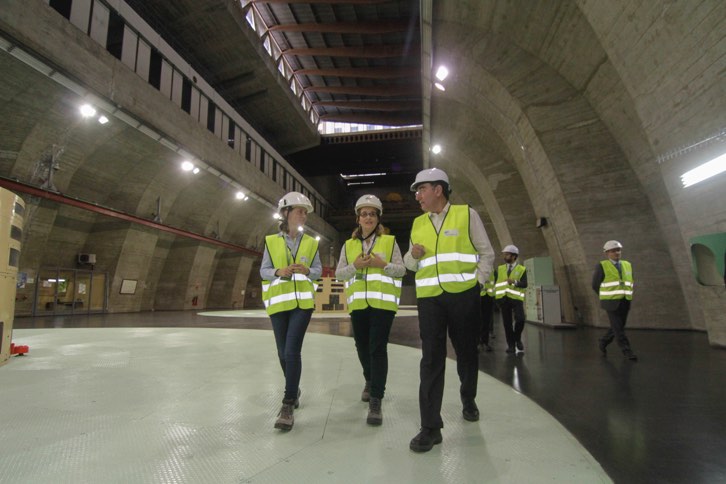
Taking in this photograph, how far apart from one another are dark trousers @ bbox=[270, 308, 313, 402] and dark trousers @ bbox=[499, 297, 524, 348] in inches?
167

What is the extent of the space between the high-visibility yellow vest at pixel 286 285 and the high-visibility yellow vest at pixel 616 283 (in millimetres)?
4863

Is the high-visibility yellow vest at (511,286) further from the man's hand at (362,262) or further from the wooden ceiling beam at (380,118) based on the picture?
the wooden ceiling beam at (380,118)

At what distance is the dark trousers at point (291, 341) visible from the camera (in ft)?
8.98

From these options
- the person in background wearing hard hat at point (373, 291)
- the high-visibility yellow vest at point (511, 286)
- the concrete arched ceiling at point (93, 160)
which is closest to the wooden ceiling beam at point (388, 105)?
the concrete arched ceiling at point (93, 160)

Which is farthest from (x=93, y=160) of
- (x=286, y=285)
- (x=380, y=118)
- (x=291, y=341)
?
(x=380, y=118)

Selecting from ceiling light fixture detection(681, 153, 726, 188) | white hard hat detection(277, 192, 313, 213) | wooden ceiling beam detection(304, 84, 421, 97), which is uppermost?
wooden ceiling beam detection(304, 84, 421, 97)

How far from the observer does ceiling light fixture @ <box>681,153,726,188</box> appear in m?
5.55

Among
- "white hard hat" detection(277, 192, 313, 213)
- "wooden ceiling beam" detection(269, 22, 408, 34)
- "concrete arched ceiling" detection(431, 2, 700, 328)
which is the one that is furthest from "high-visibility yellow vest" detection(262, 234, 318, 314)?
"wooden ceiling beam" detection(269, 22, 408, 34)

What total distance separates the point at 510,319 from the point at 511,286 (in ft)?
1.79

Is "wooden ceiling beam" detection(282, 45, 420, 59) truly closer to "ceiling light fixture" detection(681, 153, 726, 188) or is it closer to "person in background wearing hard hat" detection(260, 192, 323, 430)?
"ceiling light fixture" detection(681, 153, 726, 188)

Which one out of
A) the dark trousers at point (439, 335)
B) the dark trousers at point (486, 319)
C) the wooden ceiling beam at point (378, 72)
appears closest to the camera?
the dark trousers at point (439, 335)

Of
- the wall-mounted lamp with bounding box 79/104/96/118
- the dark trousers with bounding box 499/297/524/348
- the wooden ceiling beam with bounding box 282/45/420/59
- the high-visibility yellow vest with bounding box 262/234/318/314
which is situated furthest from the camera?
the wooden ceiling beam with bounding box 282/45/420/59

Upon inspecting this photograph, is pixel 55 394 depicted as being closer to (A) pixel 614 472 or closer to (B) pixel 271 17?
(A) pixel 614 472

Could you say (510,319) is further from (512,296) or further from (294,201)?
(294,201)
